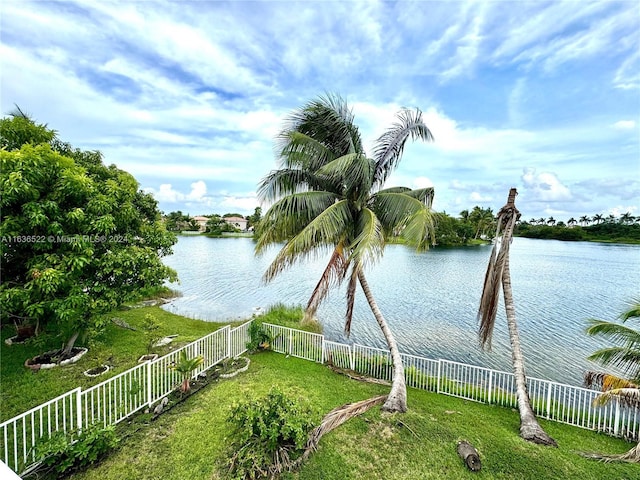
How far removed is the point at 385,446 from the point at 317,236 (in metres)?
3.91

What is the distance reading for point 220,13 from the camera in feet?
20.6

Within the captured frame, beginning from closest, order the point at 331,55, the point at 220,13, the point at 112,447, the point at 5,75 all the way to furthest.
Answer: the point at 112,447, the point at 5,75, the point at 220,13, the point at 331,55

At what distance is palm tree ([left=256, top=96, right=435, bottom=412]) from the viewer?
580 cm

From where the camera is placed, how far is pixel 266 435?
159 inches

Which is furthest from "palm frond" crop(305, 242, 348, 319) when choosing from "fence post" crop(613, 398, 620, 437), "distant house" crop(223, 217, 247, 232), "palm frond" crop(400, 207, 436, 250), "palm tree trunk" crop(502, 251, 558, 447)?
Answer: "distant house" crop(223, 217, 247, 232)

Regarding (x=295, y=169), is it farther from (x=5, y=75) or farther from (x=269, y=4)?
Answer: (x=5, y=75)

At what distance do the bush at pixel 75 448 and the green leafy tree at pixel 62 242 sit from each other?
2310 millimetres

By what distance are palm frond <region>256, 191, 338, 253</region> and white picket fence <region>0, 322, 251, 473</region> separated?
3.02 metres

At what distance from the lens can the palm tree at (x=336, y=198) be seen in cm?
580

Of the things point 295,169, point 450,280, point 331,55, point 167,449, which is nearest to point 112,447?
point 167,449

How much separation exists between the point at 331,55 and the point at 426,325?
11231mm

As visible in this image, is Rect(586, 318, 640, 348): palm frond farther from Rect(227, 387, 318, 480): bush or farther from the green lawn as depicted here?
the green lawn

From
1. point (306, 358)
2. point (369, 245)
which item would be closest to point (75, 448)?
point (369, 245)

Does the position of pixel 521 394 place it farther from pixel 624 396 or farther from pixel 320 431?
pixel 320 431
